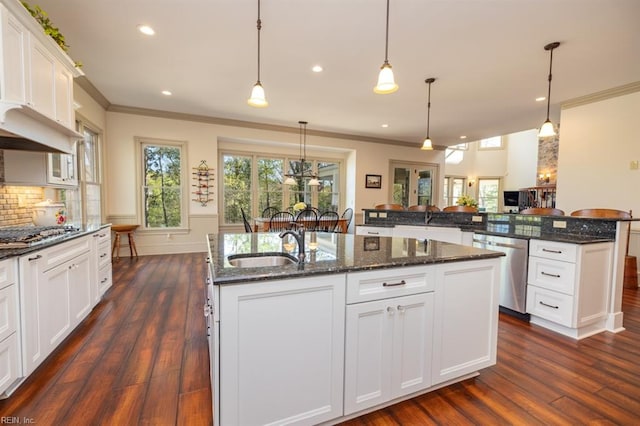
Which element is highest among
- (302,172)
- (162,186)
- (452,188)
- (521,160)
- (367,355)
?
(521,160)

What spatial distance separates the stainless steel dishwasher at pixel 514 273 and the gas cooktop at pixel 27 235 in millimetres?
3920

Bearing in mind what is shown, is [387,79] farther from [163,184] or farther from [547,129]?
Result: [163,184]

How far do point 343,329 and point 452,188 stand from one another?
431 inches

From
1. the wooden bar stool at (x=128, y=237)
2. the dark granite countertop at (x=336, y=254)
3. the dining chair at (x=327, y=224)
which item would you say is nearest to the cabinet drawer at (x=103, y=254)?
the dark granite countertop at (x=336, y=254)

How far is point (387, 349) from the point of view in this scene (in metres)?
1.50

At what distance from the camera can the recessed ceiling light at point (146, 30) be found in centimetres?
274

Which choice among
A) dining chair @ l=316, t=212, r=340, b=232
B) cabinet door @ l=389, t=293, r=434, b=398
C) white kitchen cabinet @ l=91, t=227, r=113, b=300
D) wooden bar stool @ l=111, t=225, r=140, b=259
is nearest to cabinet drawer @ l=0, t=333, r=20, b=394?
white kitchen cabinet @ l=91, t=227, r=113, b=300

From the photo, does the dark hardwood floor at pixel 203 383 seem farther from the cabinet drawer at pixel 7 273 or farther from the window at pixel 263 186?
the window at pixel 263 186

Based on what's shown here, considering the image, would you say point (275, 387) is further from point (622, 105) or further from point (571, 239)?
point (622, 105)

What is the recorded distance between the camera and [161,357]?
6.79ft

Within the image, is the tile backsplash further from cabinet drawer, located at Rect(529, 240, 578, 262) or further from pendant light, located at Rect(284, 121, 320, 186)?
cabinet drawer, located at Rect(529, 240, 578, 262)

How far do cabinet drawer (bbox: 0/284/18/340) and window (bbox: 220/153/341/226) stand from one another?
16.1 ft

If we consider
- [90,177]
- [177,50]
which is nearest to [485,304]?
[177,50]

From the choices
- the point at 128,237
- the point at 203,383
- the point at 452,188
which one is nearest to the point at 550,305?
the point at 203,383
